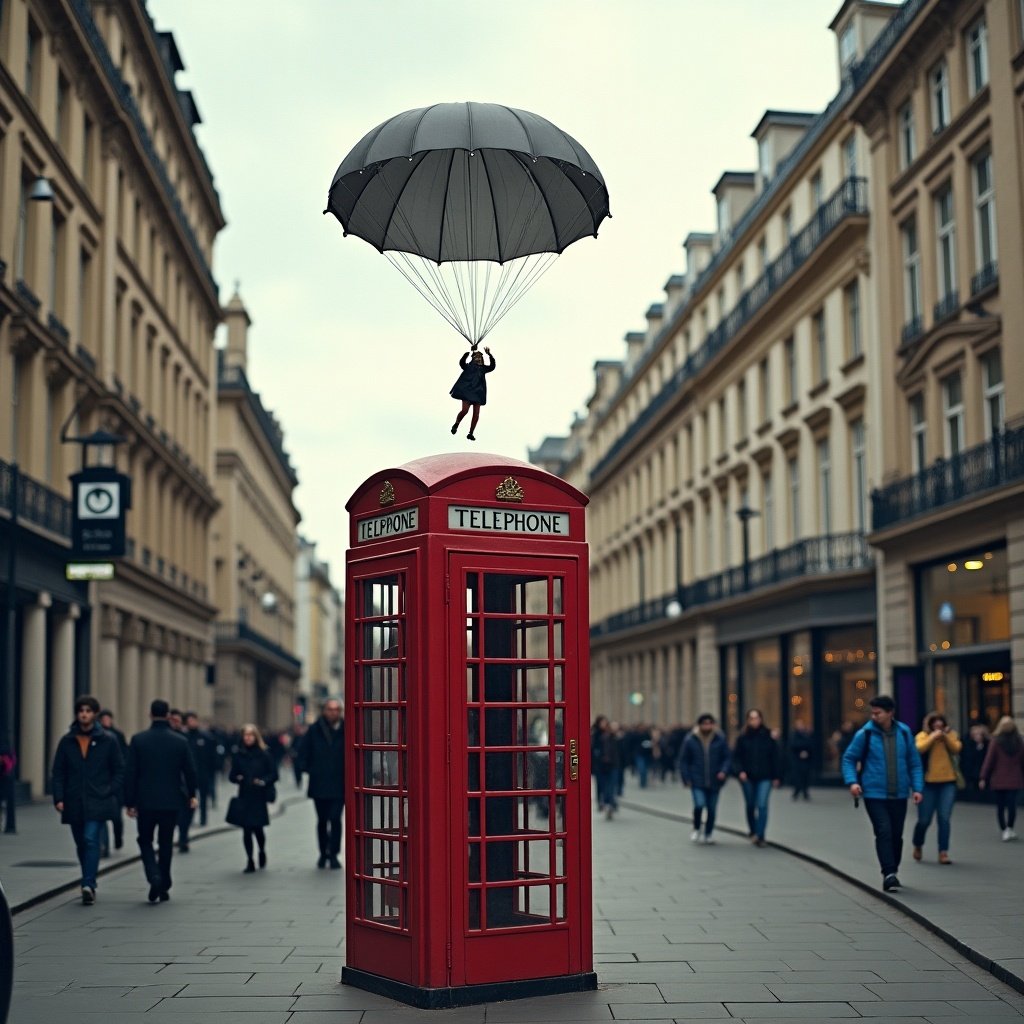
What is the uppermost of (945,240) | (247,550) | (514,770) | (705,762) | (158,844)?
(945,240)

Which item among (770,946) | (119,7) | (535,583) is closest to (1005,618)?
(770,946)

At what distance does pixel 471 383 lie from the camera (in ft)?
32.0

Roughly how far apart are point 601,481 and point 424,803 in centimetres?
6526

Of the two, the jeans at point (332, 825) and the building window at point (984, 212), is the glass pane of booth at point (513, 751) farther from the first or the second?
the building window at point (984, 212)

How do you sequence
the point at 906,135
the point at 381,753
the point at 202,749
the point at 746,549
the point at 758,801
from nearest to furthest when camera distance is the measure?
the point at 381,753, the point at 758,801, the point at 202,749, the point at 906,135, the point at 746,549

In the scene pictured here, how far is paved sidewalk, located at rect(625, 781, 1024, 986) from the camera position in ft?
36.3

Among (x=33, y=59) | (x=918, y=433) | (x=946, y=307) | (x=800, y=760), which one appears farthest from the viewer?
(x=800, y=760)

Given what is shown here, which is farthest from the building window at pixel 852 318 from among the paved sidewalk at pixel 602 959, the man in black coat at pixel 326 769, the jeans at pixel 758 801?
the man in black coat at pixel 326 769

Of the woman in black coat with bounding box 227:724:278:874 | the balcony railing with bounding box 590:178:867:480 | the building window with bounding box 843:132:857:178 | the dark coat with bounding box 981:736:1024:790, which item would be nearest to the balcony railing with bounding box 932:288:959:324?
the balcony railing with bounding box 590:178:867:480

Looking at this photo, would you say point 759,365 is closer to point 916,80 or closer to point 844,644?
point 844,644

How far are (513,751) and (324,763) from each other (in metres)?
8.35

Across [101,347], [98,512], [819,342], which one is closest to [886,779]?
[98,512]

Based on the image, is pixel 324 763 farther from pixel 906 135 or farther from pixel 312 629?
pixel 312 629

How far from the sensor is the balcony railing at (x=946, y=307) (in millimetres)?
28906
